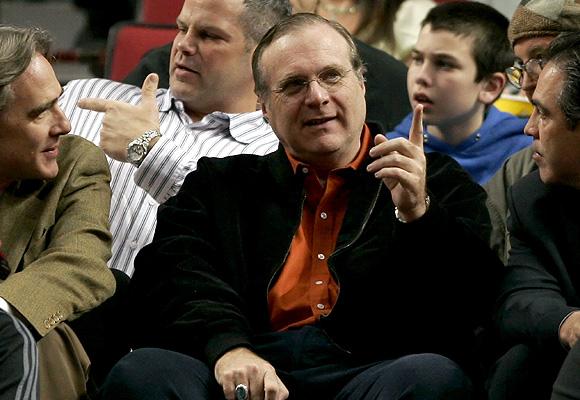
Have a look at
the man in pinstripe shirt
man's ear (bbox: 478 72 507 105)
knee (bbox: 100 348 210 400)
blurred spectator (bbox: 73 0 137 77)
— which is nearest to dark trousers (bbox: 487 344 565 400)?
knee (bbox: 100 348 210 400)

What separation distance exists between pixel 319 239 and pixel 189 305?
295 mm

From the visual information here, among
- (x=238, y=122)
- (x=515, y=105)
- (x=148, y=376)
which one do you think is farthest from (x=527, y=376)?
(x=515, y=105)

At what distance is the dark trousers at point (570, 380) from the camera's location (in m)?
2.09

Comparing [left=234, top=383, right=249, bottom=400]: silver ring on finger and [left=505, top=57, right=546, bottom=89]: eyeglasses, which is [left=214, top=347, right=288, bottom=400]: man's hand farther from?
[left=505, top=57, right=546, bottom=89]: eyeglasses

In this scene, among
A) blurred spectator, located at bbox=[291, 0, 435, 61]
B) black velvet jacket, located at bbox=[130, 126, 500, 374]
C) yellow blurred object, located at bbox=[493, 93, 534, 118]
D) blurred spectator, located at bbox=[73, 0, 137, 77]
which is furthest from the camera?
blurred spectator, located at bbox=[73, 0, 137, 77]

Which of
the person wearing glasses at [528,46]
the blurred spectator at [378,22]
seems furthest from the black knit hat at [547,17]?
the blurred spectator at [378,22]

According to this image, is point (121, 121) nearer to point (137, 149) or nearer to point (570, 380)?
point (137, 149)

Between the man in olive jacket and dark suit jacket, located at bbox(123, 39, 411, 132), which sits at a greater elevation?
the man in olive jacket

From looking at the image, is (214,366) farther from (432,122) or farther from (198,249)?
(432,122)

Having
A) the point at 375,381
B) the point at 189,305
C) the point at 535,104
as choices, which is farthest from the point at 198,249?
the point at 535,104

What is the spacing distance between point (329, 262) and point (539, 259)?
0.41 meters

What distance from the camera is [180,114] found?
3.24 m

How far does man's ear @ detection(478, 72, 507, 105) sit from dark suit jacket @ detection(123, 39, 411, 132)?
233mm

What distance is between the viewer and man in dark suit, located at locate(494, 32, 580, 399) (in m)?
2.38
